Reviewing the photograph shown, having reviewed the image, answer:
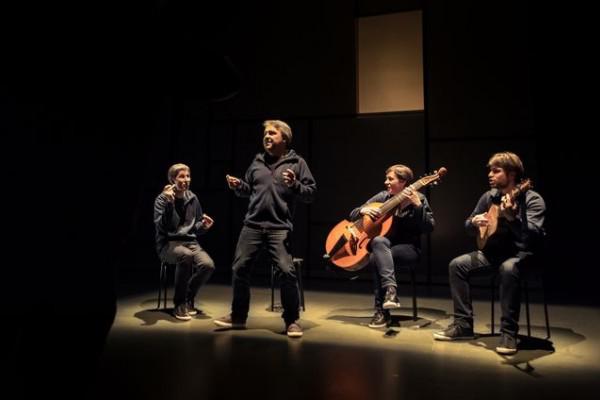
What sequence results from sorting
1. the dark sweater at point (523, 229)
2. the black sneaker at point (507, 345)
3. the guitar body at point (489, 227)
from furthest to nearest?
the guitar body at point (489, 227), the dark sweater at point (523, 229), the black sneaker at point (507, 345)

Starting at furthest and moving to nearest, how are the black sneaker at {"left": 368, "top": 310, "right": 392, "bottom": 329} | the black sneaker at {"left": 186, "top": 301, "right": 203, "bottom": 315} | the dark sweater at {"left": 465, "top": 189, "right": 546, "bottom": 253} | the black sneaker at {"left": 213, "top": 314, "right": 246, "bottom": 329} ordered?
1. the black sneaker at {"left": 186, "top": 301, "right": 203, "bottom": 315}
2. the black sneaker at {"left": 368, "top": 310, "right": 392, "bottom": 329}
3. the black sneaker at {"left": 213, "top": 314, "right": 246, "bottom": 329}
4. the dark sweater at {"left": 465, "top": 189, "right": 546, "bottom": 253}

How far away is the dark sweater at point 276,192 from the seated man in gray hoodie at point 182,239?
64 cm

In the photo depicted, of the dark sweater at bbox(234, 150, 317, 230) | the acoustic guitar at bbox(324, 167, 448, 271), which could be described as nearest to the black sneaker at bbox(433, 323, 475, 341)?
the acoustic guitar at bbox(324, 167, 448, 271)

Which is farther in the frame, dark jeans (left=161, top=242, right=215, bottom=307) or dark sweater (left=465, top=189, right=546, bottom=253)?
dark jeans (left=161, top=242, right=215, bottom=307)

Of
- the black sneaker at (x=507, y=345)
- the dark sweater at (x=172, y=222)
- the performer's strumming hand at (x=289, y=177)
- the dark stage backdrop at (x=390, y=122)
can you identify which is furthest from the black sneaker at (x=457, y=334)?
the dark sweater at (x=172, y=222)

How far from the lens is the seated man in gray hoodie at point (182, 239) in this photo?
3.58 meters

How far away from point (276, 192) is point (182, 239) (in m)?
1.00

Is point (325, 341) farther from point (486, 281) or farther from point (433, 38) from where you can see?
point (433, 38)

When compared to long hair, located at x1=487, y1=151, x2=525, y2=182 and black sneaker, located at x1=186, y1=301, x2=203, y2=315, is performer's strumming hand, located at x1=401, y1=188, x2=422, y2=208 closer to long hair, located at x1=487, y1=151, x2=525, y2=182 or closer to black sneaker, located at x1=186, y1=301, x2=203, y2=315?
long hair, located at x1=487, y1=151, x2=525, y2=182

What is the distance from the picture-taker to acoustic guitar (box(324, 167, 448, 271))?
3.34 meters

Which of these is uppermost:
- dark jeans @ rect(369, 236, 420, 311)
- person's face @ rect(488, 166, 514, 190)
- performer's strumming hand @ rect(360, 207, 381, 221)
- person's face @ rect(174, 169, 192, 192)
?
person's face @ rect(174, 169, 192, 192)

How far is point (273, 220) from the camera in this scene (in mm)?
3156

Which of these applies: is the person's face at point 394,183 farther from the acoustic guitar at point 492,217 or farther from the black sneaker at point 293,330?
the black sneaker at point 293,330

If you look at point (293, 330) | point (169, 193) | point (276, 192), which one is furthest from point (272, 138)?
point (293, 330)
